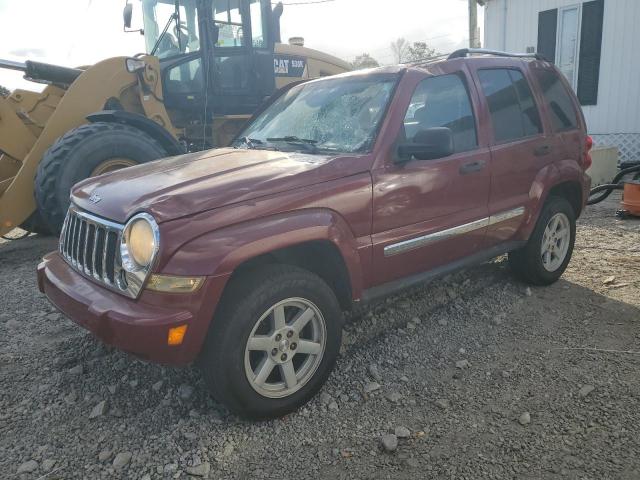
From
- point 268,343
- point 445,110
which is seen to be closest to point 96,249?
point 268,343

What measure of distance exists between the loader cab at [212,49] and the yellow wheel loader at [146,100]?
0.04ft

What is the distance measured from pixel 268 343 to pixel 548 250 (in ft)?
9.62

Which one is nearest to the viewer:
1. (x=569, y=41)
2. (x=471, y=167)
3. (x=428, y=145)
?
(x=428, y=145)

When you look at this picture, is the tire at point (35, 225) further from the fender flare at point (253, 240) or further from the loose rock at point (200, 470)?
the loose rock at point (200, 470)

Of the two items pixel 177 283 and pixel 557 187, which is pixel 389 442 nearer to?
pixel 177 283

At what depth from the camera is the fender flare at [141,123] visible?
5719 millimetres

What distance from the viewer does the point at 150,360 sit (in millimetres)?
2398

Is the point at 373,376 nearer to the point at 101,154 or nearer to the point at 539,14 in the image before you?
the point at 101,154


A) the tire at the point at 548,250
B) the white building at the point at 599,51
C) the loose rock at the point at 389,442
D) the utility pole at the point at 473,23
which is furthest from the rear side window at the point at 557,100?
the utility pole at the point at 473,23

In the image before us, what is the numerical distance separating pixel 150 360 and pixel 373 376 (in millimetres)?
1376

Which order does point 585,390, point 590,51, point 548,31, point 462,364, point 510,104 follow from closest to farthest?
point 585,390 < point 462,364 < point 510,104 < point 590,51 < point 548,31

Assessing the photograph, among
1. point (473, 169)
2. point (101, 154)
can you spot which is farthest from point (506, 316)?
point (101, 154)

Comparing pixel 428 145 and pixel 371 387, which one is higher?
pixel 428 145

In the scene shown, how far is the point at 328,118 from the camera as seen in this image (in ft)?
11.4
